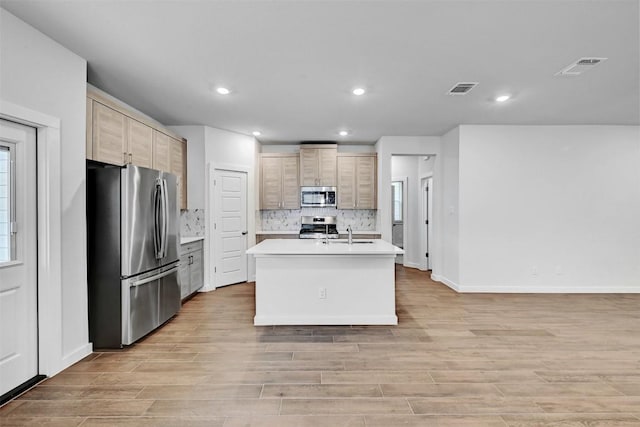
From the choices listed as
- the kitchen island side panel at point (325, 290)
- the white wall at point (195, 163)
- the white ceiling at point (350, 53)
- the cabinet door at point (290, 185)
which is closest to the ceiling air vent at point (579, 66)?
the white ceiling at point (350, 53)

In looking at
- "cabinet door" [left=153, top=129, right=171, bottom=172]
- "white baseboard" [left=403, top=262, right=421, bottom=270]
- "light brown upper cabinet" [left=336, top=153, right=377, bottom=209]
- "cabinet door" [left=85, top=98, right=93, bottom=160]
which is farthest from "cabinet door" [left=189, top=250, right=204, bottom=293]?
"white baseboard" [left=403, top=262, right=421, bottom=270]

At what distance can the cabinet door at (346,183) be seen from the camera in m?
6.37

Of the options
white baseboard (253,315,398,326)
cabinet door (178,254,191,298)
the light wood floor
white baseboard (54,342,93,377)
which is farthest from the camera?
cabinet door (178,254,191,298)

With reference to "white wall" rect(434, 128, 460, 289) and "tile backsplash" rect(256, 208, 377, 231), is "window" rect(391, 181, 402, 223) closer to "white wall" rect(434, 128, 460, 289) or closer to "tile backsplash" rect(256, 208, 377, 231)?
"tile backsplash" rect(256, 208, 377, 231)

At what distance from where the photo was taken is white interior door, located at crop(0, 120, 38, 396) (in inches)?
90.1

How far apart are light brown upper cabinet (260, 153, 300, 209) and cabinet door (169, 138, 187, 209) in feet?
5.12

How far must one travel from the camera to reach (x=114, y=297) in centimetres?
303

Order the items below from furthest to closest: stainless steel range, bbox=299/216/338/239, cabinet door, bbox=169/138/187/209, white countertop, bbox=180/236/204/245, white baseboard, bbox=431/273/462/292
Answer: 1. stainless steel range, bbox=299/216/338/239
2. white baseboard, bbox=431/273/462/292
3. cabinet door, bbox=169/138/187/209
4. white countertop, bbox=180/236/204/245

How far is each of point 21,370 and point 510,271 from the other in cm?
591

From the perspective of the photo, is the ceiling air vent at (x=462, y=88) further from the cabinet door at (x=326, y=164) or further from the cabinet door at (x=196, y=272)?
the cabinet door at (x=196, y=272)

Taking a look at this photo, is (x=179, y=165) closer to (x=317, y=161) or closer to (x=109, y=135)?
(x=109, y=135)

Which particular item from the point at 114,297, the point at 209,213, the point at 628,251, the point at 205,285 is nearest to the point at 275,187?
the point at 209,213

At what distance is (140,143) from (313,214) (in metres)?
3.54

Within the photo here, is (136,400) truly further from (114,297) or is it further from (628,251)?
(628,251)
